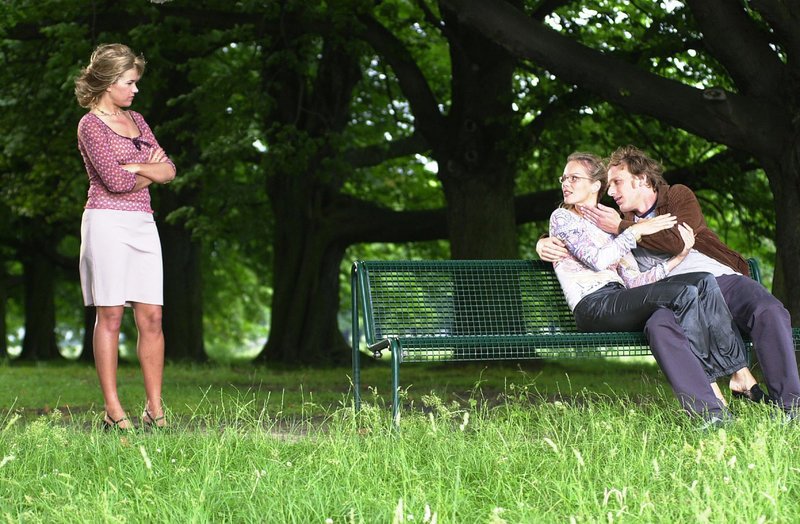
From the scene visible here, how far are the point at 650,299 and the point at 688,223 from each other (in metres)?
0.79

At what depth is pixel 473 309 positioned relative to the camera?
688 cm

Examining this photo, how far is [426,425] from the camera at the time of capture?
5172 mm

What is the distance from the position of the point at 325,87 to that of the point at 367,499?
1375cm

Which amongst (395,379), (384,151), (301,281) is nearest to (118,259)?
(395,379)

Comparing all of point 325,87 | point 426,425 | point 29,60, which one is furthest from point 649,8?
point 426,425

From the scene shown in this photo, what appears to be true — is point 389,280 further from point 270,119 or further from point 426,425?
point 270,119

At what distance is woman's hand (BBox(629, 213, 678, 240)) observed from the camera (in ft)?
20.4

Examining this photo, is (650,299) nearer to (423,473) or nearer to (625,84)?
(423,473)

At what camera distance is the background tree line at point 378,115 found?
9766 mm

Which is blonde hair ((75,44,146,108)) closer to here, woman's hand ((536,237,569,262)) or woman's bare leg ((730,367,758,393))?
woman's hand ((536,237,569,262))

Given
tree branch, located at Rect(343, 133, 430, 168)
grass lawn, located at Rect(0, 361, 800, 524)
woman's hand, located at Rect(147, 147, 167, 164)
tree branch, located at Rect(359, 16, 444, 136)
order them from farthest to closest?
tree branch, located at Rect(343, 133, 430, 168) < tree branch, located at Rect(359, 16, 444, 136) < woman's hand, located at Rect(147, 147, 167, 164) < grass lawn, located at Rect(0, 361, 800, 524)

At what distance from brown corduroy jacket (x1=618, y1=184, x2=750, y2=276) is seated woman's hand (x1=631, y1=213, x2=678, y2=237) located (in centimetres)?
10

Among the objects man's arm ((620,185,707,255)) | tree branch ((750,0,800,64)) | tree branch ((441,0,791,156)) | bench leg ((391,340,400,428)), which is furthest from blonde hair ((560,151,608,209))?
tree branch ((441,0,791,156))

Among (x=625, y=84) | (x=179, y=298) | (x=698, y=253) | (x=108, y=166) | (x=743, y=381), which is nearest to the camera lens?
(x=108, y=166)
